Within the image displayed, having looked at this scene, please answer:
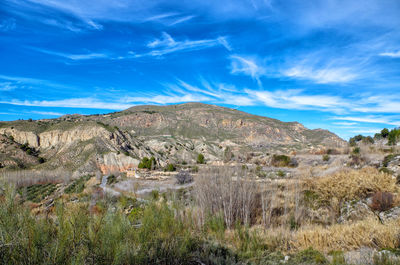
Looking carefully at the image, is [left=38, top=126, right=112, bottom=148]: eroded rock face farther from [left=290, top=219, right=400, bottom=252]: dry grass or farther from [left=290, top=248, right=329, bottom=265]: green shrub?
[left=290, top=248, right=329, bottom=265]: green shrub

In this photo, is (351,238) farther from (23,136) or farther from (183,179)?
(23,136)

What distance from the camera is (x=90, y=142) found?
6794cm

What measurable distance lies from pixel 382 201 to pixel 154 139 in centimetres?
8203

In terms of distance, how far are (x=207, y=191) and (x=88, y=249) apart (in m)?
5.38

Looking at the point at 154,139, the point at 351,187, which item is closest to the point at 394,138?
the point at 351,187

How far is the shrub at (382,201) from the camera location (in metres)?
8.03

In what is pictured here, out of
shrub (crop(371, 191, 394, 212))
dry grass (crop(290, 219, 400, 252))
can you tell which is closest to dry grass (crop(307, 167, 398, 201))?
shrub (crop(371, 191, 394, 212))

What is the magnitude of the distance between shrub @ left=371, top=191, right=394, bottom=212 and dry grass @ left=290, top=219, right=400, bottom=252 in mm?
2463

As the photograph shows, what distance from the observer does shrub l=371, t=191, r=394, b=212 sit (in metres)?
8.03

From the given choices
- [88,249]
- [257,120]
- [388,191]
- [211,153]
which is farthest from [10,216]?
[257,120]

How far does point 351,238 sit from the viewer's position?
5.39 meters

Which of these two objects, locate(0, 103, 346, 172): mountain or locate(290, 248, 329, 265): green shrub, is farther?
locate(0, 103, 346, 172): mountain

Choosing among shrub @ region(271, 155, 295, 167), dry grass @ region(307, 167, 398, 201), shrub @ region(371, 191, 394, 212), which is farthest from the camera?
shrub @ region(271, 155, 295, 167)

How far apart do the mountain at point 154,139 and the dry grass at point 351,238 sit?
26.5 m
